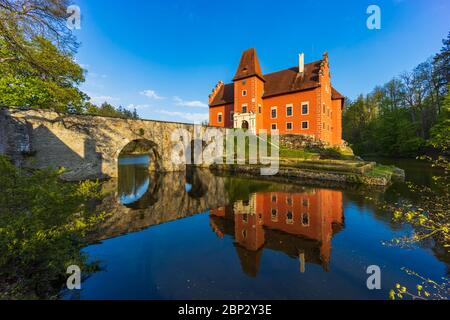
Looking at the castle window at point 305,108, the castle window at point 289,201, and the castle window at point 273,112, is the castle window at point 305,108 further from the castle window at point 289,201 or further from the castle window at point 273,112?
the castle window at point 289,201

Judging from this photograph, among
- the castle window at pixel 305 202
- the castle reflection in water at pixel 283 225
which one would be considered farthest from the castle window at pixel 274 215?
the castle window at pixel 305 202

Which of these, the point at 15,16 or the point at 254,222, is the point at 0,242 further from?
the point at 15,16

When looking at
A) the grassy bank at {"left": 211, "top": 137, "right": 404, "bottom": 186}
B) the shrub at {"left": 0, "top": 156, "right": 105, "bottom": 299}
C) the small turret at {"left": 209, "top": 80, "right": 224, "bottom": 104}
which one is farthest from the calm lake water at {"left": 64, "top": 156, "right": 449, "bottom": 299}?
the small turret at {"left": 209, "top": 80, "right": 224, "bottom": 104}

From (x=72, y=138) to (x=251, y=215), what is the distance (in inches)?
570

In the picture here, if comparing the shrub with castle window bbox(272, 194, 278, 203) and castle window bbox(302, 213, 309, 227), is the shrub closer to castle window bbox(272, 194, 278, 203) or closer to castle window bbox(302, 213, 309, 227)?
castle window bbox(302, 213, 309, 227)

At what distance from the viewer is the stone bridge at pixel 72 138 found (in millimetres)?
11484

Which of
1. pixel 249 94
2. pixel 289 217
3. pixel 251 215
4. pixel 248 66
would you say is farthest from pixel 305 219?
pixel 248 66

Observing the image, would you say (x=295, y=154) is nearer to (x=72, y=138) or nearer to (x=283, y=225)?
(x=283, y=225)

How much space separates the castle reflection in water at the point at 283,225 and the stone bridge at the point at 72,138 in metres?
12.0

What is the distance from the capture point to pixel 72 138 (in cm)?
1385

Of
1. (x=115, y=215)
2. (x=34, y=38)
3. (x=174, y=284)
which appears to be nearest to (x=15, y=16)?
(x=34, y=38)

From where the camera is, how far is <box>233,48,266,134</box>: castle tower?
27875 millimetres

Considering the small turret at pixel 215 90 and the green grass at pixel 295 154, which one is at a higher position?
the small turret at pixel 215 90
